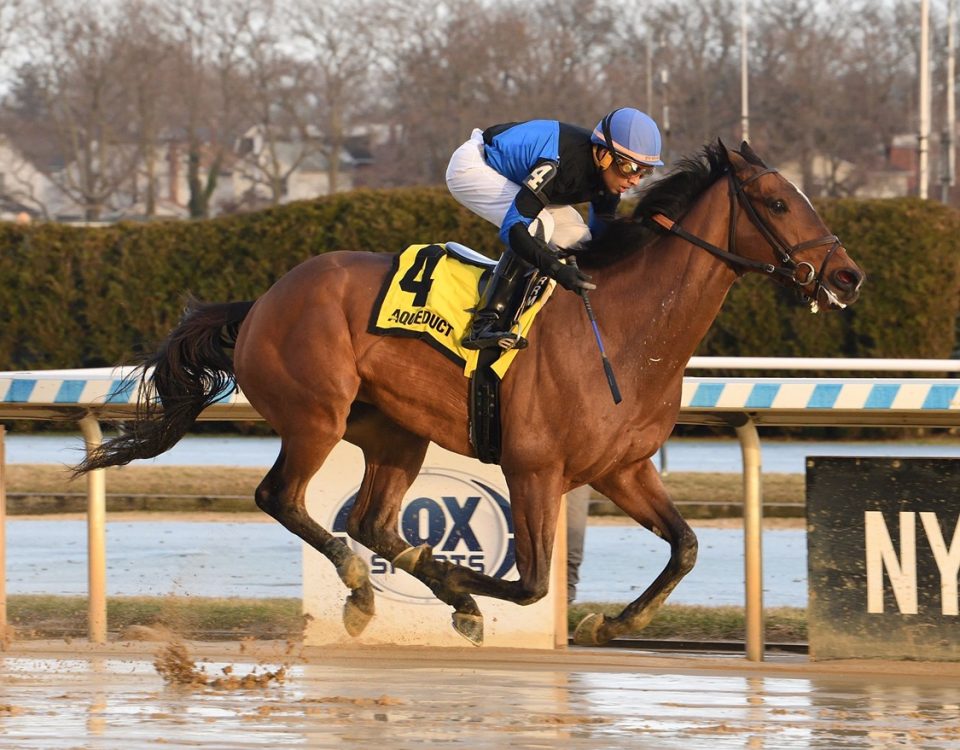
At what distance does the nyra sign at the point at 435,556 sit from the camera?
19.5 feet

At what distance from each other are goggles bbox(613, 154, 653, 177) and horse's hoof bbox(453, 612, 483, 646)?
1.50m

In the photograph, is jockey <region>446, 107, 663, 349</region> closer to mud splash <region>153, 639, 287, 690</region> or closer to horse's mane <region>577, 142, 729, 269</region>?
horse's mane <region>577, 142, 729, 269</region>

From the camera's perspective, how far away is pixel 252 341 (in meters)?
5.38

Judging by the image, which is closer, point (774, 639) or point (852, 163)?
point (774, 639)

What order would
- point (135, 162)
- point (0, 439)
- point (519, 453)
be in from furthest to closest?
point (135, 162) < point (0, 439) < point (519, 453)

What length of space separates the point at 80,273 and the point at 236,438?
7.35 ft

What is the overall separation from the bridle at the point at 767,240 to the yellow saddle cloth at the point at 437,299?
46cm

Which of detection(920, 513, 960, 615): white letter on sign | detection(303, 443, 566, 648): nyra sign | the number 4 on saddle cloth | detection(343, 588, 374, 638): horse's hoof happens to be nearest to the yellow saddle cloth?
the number 4 on saddle cloth

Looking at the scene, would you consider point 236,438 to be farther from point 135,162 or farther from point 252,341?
point 135,162

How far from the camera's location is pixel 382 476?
5477 millimetres

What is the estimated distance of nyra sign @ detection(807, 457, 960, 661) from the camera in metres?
5.64

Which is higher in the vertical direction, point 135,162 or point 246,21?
point 246,21

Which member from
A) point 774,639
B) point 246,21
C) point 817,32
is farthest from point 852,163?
point 774,639

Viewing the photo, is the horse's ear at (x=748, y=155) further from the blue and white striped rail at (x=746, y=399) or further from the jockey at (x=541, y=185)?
the blue and white striped rail at (x=746, y=399)
